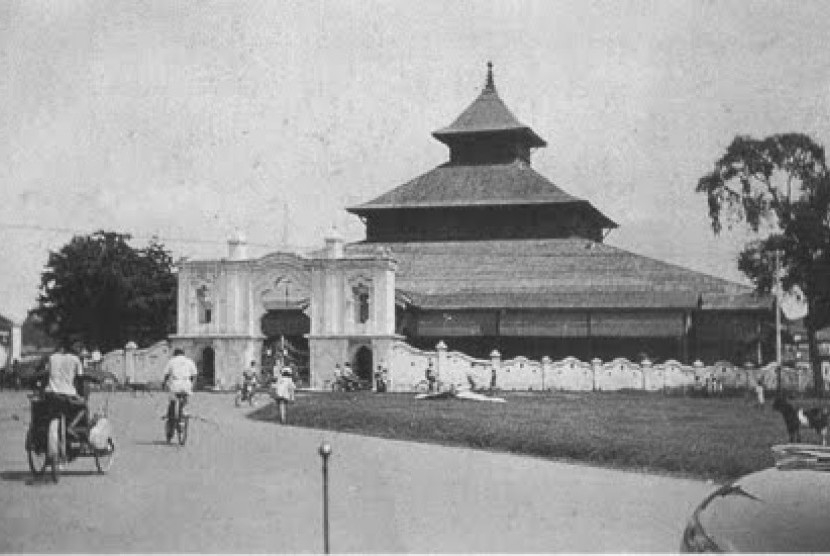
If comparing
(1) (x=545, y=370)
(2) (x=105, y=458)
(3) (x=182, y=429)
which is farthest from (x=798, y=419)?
(1) (x=545, y=370)

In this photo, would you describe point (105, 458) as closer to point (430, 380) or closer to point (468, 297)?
point (430, 380)

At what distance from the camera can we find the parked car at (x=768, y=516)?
19.5ft

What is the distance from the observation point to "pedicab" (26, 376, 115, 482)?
10.6 meters

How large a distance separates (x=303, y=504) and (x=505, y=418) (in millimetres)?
10587

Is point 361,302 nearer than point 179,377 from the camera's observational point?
No

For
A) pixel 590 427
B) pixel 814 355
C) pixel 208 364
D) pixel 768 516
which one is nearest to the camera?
pixel 768 516

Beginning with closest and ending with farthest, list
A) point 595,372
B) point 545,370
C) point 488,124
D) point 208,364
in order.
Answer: point 595,372
point 545,370
point 208,364
point 488,124

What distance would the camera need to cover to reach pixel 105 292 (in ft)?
157

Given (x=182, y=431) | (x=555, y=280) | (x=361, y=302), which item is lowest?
(x=182, y=431)

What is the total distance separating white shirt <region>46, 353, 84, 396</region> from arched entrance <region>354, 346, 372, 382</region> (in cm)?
2600

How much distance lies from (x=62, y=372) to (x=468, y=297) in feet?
100

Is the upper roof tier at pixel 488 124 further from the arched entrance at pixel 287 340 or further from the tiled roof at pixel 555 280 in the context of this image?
the arched entrance at pixel 287 340

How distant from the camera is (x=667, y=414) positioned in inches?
880

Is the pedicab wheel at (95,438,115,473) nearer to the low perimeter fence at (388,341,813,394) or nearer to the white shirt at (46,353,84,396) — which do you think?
the white shirt at (46,353,84,396)
